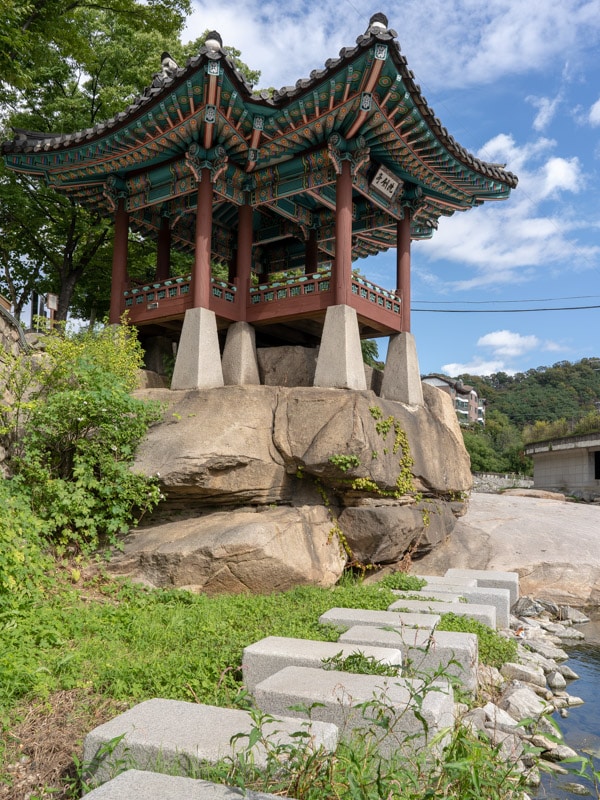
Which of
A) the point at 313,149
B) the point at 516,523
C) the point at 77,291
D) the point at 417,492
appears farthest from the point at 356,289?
the point at 77,291

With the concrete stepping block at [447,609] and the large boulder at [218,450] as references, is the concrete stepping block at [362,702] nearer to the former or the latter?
the concrete stepping block at [447,609]

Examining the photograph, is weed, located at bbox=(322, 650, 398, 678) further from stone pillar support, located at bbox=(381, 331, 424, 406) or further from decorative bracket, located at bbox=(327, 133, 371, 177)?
decorative bracket, located at bbox=(327, 133, 371, 177)

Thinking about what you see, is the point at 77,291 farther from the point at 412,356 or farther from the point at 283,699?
the point at 283,699

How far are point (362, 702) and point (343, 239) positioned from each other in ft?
34.2

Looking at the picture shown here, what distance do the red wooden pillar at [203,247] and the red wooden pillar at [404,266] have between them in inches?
188

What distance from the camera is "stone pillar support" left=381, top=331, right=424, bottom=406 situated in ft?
47.8

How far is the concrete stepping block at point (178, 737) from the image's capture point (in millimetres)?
3863

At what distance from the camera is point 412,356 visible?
1497 centimetres

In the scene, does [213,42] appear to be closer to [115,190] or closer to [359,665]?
[115,190]

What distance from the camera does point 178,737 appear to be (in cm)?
406

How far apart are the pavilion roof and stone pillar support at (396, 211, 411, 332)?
314 millimetres

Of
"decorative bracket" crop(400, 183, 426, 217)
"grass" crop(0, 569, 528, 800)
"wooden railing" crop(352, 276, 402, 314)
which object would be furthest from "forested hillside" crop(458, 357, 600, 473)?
"grass" crop(0, 569, 528, 800)

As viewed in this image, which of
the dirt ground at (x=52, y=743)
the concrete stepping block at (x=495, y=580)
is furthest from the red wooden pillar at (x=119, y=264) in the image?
the dirt ground at (x=52, y=743)

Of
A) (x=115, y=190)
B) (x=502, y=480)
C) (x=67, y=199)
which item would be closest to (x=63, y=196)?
(x=67, y=199)
